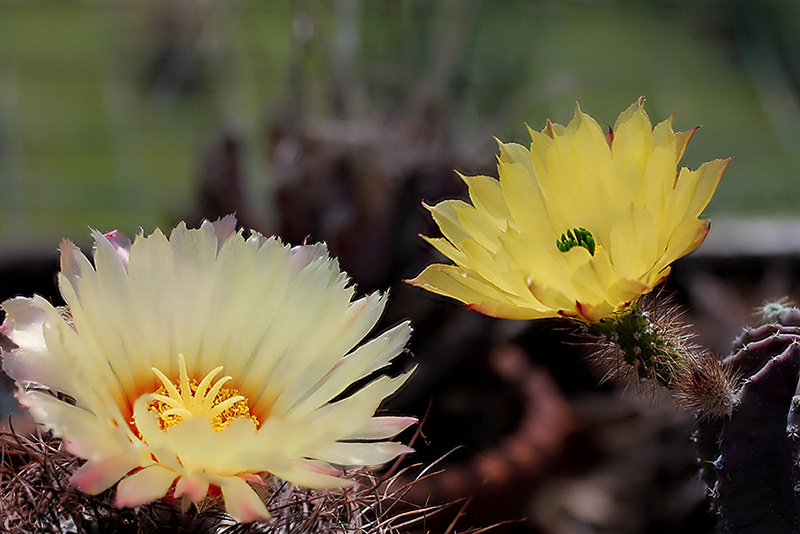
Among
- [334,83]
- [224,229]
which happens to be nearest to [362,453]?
[224,229]

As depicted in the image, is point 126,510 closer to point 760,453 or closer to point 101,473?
point 101,473

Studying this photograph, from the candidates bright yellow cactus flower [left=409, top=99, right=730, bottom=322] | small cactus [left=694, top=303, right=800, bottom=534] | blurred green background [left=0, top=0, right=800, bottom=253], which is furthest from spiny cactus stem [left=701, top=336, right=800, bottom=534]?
blurred green background [left=0, top=0, right=800, bottom=253]

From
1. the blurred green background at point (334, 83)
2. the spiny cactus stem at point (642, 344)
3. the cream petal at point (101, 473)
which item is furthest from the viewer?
the blurred green background at point (334, 83)

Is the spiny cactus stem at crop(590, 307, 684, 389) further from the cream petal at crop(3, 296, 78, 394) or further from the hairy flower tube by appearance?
the cream petal at crop(3, 296, 78, 394)

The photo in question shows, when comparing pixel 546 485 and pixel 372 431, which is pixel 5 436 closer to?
pixel 372 431

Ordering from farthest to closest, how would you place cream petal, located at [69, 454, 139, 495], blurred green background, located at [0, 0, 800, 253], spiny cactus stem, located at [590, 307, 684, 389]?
blurred green background, located at [0, 0, 800, 253], spiny cactus stem, located at [590, 307, 684, 389], cream petal, located at [69, 454, 139, 495]

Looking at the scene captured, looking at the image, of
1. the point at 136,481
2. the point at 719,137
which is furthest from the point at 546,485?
the point at 719,137

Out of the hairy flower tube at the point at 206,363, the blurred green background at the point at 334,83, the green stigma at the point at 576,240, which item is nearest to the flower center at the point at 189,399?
the hairy flower tube at the point at 206,363

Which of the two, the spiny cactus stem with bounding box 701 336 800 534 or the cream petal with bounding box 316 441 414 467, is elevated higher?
the cream petal with bounding box 316 441 414 467

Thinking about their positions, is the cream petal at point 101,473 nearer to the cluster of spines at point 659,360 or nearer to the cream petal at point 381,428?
the cream petal at point 381,428
